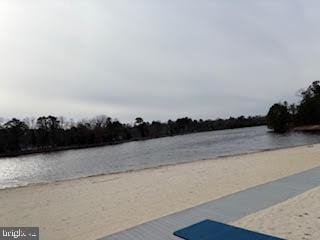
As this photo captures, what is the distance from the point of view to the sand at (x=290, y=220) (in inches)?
230

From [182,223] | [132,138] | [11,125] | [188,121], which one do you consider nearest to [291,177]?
[182,223]

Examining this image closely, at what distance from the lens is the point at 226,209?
7.67m

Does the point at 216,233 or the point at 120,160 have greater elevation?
the point at 216,233

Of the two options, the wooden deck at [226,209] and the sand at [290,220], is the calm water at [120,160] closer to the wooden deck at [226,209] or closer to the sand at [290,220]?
the wooden deck at [226,209]

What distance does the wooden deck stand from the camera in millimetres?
6430

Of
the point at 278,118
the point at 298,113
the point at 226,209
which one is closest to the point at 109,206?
the point at 226,209

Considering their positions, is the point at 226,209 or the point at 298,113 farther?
the point at 298,113

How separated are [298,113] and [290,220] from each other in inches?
3860

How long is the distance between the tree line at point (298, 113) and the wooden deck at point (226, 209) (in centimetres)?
7968

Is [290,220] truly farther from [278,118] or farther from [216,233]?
[278,118]

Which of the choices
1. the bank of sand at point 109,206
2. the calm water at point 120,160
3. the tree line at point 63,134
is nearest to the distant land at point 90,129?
the tree line at point 63,134

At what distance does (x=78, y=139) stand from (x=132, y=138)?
75.5 feet

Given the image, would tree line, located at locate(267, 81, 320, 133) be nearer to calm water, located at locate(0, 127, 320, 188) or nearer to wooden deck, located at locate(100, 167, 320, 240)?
calm water, located at locate(0, 127, 320, 188)

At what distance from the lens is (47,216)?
373 inches
